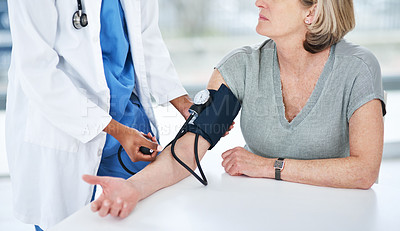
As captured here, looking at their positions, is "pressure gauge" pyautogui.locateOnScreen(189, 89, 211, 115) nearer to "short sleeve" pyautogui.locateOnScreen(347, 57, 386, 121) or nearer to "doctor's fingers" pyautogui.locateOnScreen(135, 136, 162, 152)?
"doctor's fingers" pyautogui.locateOnScreen(135, 136, 162, 152)

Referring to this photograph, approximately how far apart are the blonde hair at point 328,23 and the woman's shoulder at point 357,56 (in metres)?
0.04

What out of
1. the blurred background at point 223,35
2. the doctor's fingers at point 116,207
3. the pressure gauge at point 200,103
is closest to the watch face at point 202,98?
the pressure gauge at point 200,103

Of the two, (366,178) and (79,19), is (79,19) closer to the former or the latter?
(79,19)

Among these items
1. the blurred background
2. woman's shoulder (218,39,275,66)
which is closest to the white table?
woman's shoulder (218,39,275,66)

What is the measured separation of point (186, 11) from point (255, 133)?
2601mm

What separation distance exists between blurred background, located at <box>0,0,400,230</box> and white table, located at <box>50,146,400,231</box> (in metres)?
2.39

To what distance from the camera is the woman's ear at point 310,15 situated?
4.67 ft

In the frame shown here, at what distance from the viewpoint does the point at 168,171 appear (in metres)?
1.25

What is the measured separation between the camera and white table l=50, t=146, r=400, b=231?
99 cm

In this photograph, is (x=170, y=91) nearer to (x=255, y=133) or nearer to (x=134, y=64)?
(x=134, y=64)

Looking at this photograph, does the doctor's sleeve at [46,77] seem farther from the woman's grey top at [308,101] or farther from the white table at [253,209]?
the woman's grey top at [308,101]

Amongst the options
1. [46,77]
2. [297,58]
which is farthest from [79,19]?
[297,58]

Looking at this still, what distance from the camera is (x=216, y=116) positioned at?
1.42m

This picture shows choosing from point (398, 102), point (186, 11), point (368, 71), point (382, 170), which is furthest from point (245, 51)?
point (398, 102)
